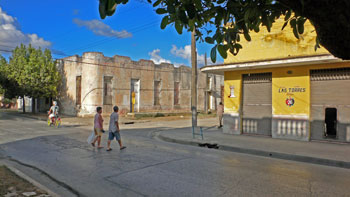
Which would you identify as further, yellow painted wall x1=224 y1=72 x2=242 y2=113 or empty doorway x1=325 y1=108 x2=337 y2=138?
yellow painted wall x1=224 y1=72 x2=242 y2=113

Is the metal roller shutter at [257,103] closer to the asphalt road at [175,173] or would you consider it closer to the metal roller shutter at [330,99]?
the metal roller shutter at [330,99]

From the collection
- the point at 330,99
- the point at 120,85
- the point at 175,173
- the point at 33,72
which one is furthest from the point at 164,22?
the point at 33,72

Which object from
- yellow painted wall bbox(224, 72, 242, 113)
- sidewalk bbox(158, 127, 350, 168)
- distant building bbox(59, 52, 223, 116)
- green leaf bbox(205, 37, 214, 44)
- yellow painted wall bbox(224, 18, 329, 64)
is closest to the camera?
green leaf bbox(205, 37, 214, 44)

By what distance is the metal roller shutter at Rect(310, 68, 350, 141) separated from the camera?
33.5 ft

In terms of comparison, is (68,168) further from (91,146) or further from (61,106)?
(61,106)

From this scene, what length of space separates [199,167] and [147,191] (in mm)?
2121

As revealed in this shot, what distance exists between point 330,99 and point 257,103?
3134 millimetres

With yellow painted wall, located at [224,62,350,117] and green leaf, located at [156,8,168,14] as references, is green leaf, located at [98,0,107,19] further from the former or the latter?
yellow painted wall, located at [224,62,350,117]

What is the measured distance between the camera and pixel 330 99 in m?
10.5

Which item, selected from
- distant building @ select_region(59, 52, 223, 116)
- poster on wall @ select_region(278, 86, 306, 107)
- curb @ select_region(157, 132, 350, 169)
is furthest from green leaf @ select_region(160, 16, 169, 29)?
distant building @ select_region(59, 52, 223, 116)

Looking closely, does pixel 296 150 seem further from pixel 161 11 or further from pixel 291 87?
pixel 161 11

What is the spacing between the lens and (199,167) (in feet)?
21.5

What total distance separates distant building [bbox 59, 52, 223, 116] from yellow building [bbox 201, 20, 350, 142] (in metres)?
14.9

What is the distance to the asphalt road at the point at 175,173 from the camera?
4.86 metres
